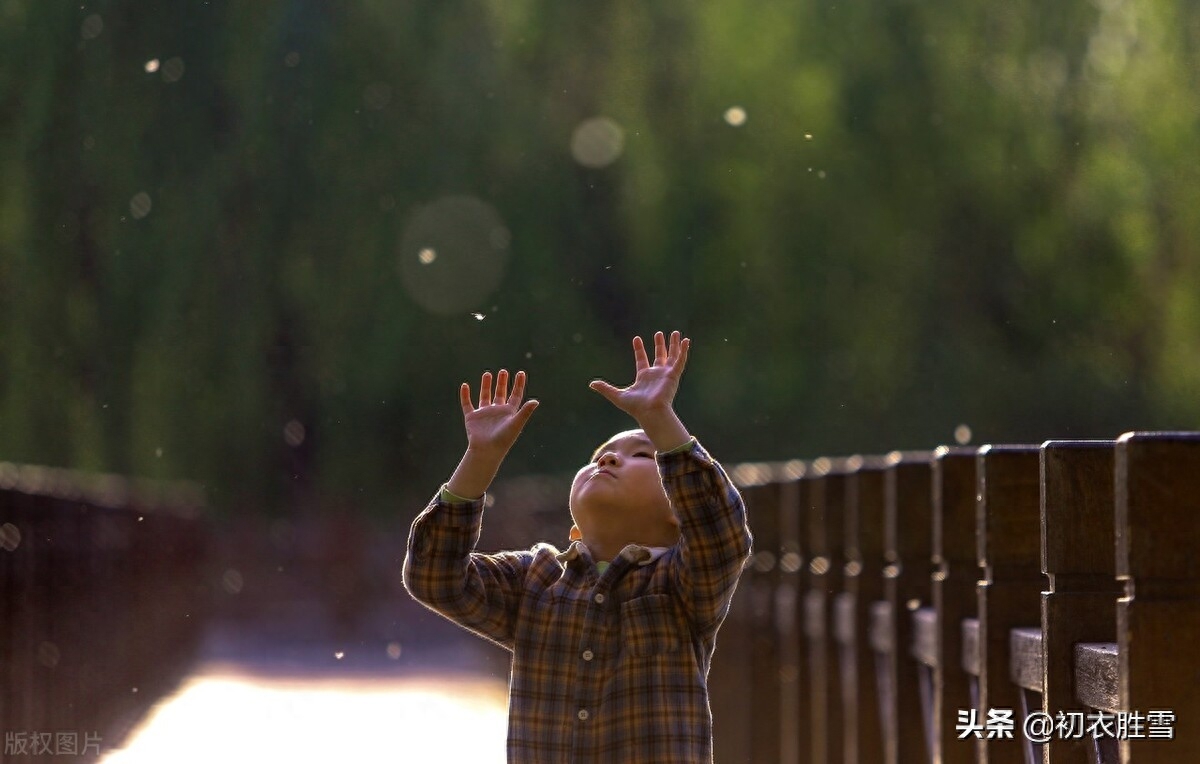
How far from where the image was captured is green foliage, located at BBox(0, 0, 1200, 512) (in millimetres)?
21266

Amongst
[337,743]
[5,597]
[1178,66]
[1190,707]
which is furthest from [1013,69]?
[1190,707]

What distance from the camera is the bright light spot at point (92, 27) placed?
67.6 ft

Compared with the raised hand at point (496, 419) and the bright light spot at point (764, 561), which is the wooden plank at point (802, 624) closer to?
the bright light spot at point (764, 561)

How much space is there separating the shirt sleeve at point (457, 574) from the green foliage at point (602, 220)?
55.5 feet

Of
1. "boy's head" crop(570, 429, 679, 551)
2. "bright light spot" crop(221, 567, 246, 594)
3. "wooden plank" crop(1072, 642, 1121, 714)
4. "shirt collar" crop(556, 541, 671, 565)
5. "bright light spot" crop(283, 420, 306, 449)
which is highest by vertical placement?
"bright light spot" crop(283, 420, 306, 449)

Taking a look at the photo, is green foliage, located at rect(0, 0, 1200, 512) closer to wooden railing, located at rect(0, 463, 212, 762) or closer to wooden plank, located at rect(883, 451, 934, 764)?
wooden railing, located at rect(0, 463, 212, 762)

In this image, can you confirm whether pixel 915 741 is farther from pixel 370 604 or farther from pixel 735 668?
pixel 370 604

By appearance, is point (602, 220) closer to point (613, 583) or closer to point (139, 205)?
point (139, 205)

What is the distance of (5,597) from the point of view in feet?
20.4

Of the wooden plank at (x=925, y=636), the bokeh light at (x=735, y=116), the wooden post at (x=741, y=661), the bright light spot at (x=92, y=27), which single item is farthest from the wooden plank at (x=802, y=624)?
the bokeh light at (x=735, y=116)

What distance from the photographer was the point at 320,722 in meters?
10.5

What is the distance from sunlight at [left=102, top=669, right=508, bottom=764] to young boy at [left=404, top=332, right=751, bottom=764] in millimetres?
4675

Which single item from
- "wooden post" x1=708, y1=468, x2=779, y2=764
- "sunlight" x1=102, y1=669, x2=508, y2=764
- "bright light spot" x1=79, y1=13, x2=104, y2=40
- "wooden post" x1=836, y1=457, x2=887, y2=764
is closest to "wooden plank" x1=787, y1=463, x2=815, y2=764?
"wooden post" x1=708, y1=468, x2=779, y2=764

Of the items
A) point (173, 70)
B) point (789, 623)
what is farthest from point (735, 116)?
point (789, 623)
